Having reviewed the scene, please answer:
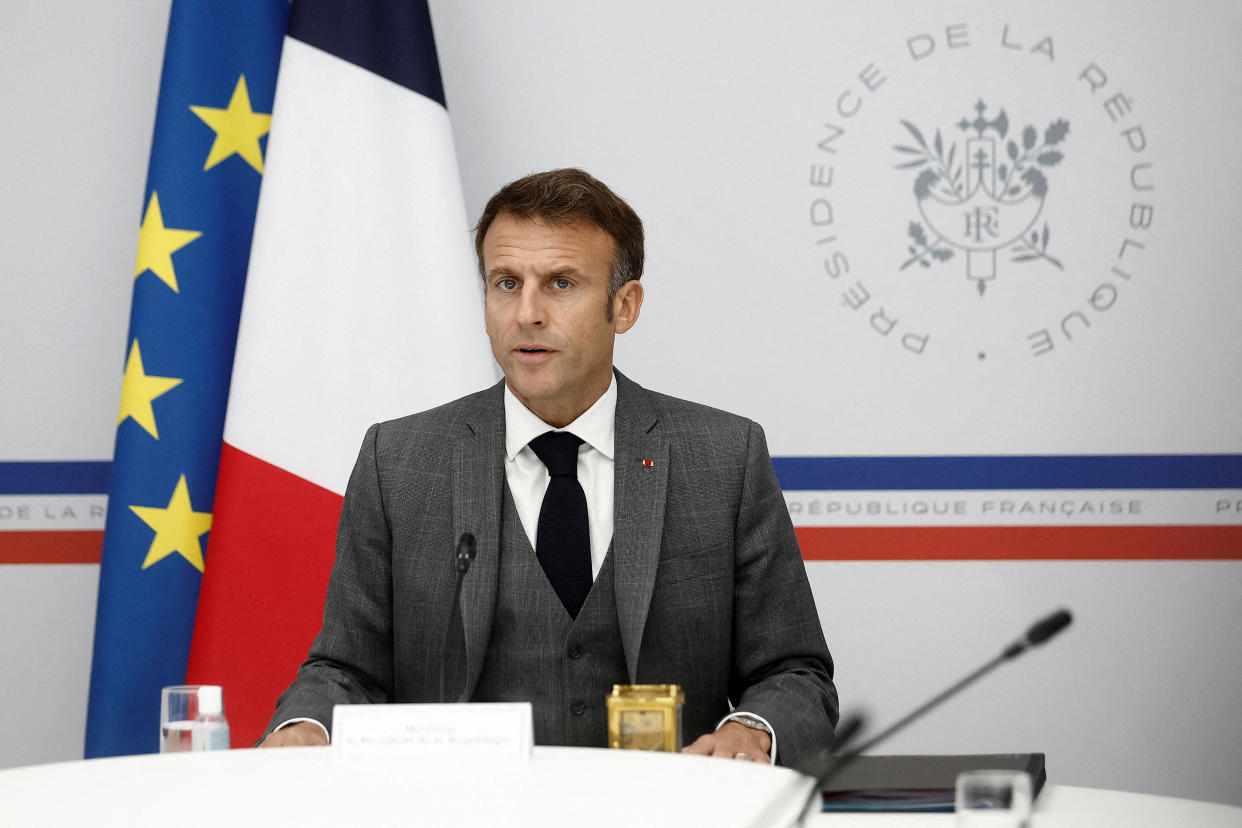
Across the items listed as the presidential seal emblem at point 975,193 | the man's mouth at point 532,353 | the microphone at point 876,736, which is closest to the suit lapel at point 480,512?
the man's mouth at point 532,353

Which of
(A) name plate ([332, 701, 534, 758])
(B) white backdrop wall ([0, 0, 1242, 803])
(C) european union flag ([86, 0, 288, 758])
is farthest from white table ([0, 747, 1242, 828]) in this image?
(B) white backdrop wall ([0, 0, 1242, 803])

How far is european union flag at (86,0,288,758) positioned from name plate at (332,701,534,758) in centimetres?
162

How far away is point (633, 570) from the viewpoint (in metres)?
1.99

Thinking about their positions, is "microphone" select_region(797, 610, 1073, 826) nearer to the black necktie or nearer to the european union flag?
the black necktie

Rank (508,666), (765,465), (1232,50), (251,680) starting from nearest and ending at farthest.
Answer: (508,666) < (765,465) < (251,680) < (1232,50)

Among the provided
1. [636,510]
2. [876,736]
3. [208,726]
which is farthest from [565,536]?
[876,736]

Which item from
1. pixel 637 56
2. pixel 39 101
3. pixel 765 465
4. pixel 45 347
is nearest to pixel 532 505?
pixel 765 465

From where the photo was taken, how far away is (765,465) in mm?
2184

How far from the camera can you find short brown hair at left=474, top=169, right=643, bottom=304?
6.86 ft

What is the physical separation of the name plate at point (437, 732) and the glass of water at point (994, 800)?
60 centimetres

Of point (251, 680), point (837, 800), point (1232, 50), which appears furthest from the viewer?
point (1232, 50)

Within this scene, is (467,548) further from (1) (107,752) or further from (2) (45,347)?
(2) (45,347)

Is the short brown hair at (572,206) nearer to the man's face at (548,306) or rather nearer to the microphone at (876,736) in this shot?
the man's face at (548,306)

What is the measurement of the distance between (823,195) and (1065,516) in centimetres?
99
